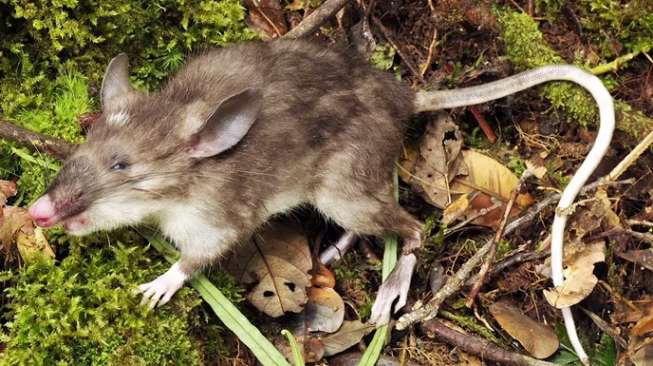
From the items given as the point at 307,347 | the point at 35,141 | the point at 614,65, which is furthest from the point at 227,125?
the point at 614,65

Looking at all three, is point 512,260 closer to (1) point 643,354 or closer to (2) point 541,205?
(2) point 541,205

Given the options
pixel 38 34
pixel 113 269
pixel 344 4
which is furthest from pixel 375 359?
pixel 38 34

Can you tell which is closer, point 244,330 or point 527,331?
point 244,330

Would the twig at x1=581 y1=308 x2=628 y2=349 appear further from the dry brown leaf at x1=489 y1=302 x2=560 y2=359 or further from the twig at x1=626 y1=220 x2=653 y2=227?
the twig at x1=626 y1=220 x2=653 y2=227

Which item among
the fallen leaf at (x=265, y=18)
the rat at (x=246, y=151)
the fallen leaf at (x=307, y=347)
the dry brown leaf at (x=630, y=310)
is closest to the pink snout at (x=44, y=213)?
the rat at (x=246, y=151)

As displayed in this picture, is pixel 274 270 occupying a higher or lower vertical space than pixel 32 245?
lower

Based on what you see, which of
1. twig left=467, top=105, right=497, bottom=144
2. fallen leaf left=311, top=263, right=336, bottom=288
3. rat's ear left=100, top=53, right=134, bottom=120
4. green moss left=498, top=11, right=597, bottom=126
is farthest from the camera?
twig left=467, top=105, right=497, bottom=144

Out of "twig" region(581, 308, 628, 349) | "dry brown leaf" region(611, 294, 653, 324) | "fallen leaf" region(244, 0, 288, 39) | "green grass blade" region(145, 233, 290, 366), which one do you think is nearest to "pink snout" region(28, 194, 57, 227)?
"green grass blade" region(145, 233, 290, 366)
